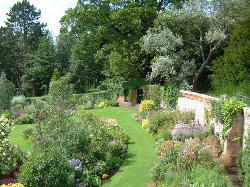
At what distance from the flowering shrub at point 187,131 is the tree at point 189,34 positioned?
8.11 metres

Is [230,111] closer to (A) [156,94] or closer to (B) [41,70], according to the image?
(A) [156,94]

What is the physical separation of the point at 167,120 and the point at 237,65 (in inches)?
169

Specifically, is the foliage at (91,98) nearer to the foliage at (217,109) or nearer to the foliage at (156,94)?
the foliage at (156,94)

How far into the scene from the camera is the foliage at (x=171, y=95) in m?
17.4

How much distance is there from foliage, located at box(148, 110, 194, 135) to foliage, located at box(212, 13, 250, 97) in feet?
7.46

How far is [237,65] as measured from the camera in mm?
14203

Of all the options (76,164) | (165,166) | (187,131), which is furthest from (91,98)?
(165,166)

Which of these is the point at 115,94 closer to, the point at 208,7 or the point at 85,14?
the point at 85,14

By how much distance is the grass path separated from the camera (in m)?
9.28

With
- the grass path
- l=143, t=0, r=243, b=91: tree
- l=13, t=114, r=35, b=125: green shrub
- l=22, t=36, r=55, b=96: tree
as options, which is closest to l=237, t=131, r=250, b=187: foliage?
the grass path

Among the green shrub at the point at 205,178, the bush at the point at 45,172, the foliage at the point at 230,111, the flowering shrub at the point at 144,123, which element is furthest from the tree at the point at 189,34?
the bush at the point at 45,172

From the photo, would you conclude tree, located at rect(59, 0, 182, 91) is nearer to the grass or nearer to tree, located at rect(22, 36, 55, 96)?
the grass

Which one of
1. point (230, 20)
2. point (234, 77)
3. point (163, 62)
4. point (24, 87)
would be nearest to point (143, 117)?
point (163, 62)

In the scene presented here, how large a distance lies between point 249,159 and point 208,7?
14.1 m
